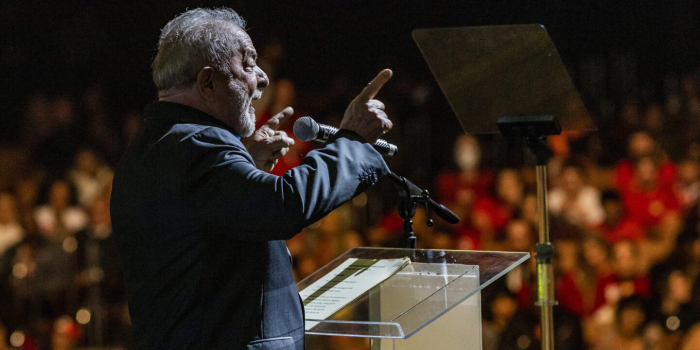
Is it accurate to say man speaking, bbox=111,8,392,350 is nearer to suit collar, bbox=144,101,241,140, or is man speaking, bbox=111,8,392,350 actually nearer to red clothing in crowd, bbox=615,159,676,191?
suit collar, bbox=144,101,241,140

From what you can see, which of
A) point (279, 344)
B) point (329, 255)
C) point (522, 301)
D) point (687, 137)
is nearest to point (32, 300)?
point (329, 255)

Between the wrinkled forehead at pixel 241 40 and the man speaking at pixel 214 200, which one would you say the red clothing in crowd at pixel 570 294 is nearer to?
the man speaking at pixel 214 200

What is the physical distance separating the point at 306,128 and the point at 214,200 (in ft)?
0.99

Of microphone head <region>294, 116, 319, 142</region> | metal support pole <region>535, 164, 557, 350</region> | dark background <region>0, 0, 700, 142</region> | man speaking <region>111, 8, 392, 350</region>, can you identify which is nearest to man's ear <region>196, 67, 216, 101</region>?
man speaking <region>111, 8, 392, 350</region>

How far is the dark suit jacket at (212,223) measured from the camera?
3.37ft

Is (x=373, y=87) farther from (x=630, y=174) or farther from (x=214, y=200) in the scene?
(x=630, y=174)

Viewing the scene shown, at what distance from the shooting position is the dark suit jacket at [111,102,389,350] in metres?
1.03

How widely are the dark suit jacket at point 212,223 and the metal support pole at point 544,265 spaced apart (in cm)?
80

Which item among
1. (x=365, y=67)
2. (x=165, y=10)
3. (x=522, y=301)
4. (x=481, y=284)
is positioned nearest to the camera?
(x=481, y=284)

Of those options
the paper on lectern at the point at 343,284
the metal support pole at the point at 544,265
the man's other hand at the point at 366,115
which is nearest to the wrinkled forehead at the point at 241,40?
the man's other hand at the point at 366,115

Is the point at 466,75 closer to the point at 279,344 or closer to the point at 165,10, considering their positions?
the point at 279,344

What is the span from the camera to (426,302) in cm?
120

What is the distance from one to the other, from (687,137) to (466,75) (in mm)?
1277

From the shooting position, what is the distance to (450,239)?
2.87 meters
